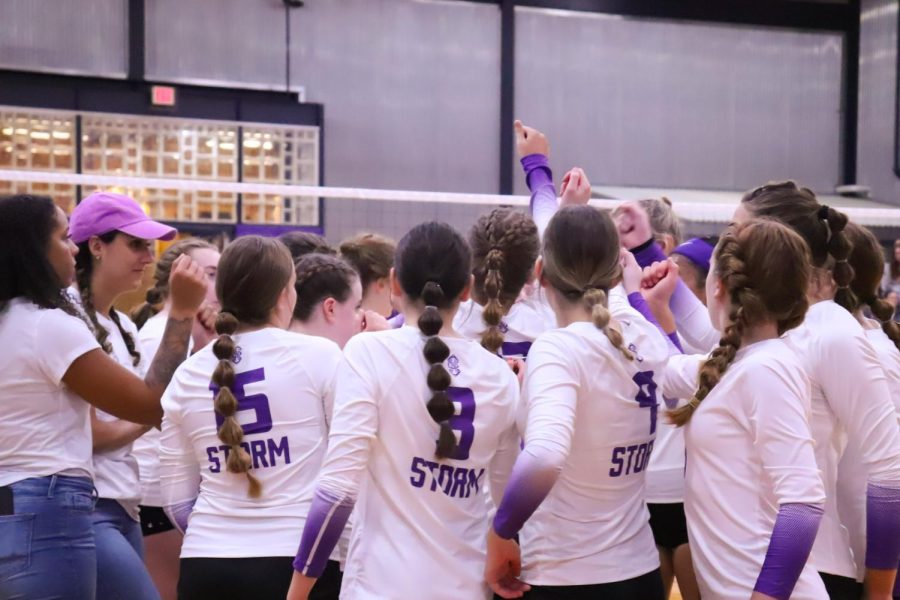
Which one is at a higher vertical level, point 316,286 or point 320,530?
point 316,286

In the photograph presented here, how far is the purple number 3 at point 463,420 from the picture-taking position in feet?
7.93

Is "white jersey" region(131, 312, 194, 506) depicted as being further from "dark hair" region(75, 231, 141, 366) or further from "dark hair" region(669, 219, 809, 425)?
"dark hair" region(669, 219, 809, 425)

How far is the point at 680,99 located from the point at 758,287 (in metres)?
14.7

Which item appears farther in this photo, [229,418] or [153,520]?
[153,520]

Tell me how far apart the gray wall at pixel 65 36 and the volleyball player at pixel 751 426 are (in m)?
13.1

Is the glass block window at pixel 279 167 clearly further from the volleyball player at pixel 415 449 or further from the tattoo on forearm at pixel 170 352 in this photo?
the volleyball player at pixel 415 449

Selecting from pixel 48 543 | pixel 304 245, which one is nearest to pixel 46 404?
pixel 48 543

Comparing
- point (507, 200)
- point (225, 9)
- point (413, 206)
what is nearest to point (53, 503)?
point (507, 200)

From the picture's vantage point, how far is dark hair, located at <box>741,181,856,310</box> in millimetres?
2648

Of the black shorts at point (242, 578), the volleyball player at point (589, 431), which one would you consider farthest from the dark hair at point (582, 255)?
the black shorts at point (242, 578)

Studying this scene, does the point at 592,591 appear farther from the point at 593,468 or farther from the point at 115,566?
the point at 115,566

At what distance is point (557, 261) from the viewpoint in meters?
2.56

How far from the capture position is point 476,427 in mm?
2441

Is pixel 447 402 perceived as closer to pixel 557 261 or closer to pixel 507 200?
pixel 557 261
